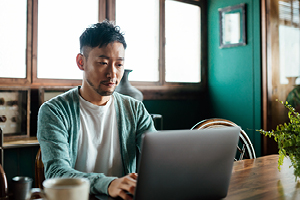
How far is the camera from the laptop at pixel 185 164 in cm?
74

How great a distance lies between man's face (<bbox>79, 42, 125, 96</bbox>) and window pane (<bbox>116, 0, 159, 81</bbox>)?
2.08m

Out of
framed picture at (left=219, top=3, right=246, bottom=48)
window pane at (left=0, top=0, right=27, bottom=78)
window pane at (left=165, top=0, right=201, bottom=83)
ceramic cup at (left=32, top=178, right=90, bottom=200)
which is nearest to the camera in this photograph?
ceramic cup at (left=32, top=178, right=90, bottom=200)

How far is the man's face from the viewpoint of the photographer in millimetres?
1378

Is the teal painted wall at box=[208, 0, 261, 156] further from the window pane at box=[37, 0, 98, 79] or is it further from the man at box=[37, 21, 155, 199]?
the man at box=[37, 21, 155, 199]

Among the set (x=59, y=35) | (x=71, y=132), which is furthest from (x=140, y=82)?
(x=71, y=132)

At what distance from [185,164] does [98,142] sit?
70 centimetres

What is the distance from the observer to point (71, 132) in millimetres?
1305

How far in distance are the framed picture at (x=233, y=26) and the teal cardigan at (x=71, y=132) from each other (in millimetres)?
2564

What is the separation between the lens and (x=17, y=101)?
2564 mm

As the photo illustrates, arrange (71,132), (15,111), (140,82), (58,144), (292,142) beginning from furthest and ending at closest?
1. (140,82)
2. (15,111)
3. (71,132)
4. (58,144)
5. (292,142)

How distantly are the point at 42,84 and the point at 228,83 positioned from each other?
86.6 inches

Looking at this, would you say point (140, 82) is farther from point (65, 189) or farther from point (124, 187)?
point (65, 189)

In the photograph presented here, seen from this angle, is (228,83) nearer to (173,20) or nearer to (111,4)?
(173,20)

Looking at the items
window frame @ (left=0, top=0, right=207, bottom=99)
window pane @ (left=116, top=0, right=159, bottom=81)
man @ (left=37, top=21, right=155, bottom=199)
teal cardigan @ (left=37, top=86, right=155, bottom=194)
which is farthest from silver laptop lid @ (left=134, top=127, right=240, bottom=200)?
window pane @ (left=116, top=0, right=159, bottom=81)
